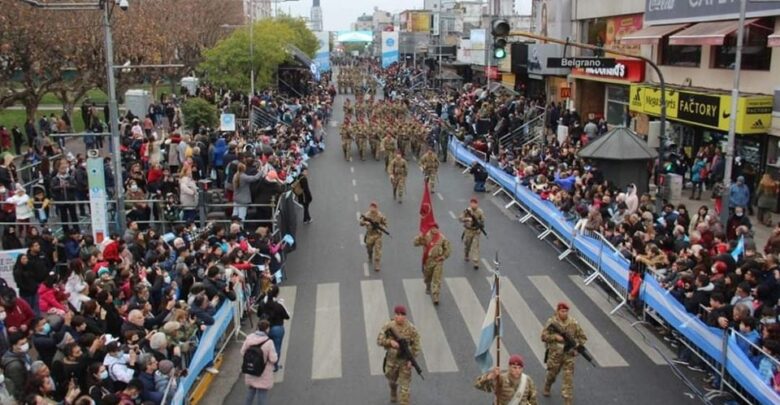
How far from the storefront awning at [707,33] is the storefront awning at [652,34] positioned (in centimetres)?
149

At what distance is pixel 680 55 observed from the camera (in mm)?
27109

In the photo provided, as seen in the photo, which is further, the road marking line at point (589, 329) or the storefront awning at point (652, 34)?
the storefront awning at point (652, 34)

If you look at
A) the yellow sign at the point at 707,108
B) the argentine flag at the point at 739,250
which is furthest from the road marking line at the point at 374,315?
the yellow sign at the point at 707,108

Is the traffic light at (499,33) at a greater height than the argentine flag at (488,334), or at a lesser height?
greater

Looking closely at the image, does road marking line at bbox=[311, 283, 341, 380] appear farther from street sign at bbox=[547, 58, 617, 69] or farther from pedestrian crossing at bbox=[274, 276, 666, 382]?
street sign at bbox=[547, 58, 617, 69]

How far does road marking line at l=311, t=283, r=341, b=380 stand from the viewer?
11.8 m

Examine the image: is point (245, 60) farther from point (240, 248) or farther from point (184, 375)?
point (184, 375)

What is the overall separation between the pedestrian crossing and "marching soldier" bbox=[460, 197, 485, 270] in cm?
107

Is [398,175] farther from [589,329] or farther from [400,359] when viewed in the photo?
[400,359]

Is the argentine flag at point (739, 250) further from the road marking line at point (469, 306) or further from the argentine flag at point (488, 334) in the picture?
the argentine flag at point (488, 334)

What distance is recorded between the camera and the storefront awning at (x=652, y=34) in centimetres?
2609

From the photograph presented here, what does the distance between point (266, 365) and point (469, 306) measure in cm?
556

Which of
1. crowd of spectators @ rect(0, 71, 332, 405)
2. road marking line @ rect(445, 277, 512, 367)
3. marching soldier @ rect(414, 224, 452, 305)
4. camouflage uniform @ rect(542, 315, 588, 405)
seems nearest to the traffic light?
marching soldier @ rect(414, 224, 452, 305)

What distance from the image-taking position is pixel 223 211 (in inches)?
728
